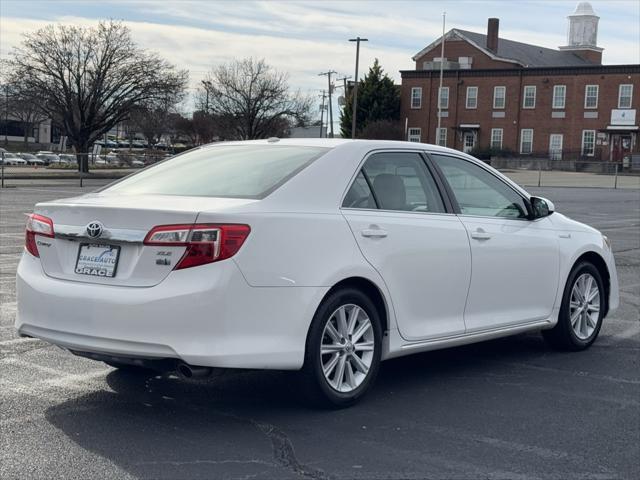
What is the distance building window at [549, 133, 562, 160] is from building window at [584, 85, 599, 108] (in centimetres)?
319

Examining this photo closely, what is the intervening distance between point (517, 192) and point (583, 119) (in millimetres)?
65466

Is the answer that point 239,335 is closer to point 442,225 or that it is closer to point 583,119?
point 442,225

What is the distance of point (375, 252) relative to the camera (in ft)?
19.1

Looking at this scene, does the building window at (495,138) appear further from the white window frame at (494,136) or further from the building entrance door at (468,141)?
the building entrance door at (468,141)

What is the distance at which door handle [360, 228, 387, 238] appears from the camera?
19.0ft

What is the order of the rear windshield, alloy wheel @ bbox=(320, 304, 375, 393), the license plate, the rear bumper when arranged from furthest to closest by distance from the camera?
1. the rear windshield
2. alloy wheel @ bbox=(320, 304, 375, 393)
3. the license plate
4. the rear bumper

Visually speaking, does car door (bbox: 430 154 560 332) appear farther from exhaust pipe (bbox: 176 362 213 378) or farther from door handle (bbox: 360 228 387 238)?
exhaust pipe (bbox: 176 362 213 378)

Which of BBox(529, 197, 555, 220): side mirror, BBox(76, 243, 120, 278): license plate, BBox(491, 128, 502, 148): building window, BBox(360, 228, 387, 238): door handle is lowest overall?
BBox(76, 243, 120, 278): license plate

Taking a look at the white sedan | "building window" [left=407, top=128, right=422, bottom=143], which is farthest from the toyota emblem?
"building window" [left=407, top=128, right=422, bottom=143]

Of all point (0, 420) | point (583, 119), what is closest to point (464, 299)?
point (0, 420)

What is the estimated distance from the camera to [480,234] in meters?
6.70

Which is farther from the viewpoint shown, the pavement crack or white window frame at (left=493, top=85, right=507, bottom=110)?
white window frame at (left=493, top=85, right=507, bottom=110)

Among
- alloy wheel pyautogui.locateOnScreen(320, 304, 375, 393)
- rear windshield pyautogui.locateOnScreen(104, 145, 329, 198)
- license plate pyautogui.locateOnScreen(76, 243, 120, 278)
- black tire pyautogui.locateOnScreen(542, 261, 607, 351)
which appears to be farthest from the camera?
black tire pyautogui.locateOnScreen(542, 261, 607, 351)

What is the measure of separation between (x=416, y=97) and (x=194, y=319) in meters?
74.7
